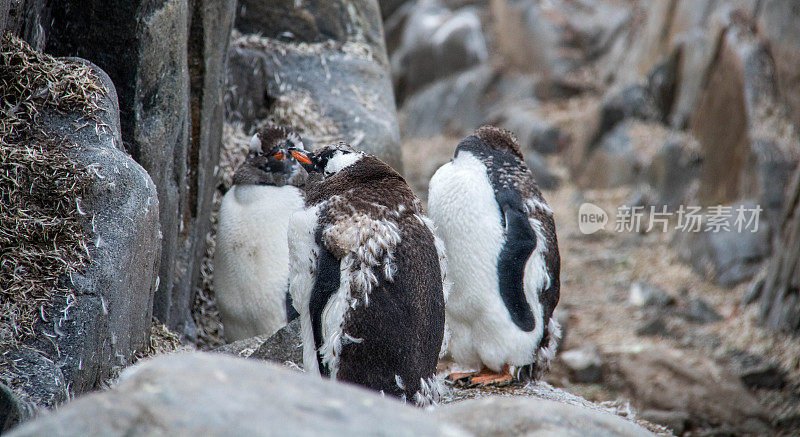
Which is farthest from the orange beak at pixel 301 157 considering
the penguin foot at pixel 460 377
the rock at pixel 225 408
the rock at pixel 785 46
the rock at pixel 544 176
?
the rock at pixel 544 176

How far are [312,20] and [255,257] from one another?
242 centimetres

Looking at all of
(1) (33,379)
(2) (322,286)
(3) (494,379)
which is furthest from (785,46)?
(1) (33,379)

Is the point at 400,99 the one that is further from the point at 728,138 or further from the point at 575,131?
the point at 728,138

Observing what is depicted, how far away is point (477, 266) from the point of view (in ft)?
12.7

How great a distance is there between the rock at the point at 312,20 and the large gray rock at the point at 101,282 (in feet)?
8.96

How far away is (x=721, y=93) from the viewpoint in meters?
9.57

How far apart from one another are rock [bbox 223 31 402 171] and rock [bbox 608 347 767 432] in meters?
2.73

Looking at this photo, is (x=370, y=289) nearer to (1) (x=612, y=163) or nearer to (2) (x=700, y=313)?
(2) (x=700, y=313)

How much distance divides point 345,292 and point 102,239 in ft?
3.19

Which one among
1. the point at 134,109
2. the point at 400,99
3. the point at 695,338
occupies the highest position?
the point at 134,109

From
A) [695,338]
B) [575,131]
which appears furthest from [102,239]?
[575,131]

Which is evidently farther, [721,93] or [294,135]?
[721,93]

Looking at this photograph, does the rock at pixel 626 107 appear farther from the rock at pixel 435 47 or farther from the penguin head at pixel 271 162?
the penguin head at pixel 271 162

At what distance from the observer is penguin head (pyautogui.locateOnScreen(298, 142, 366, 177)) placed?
11.3 feet
